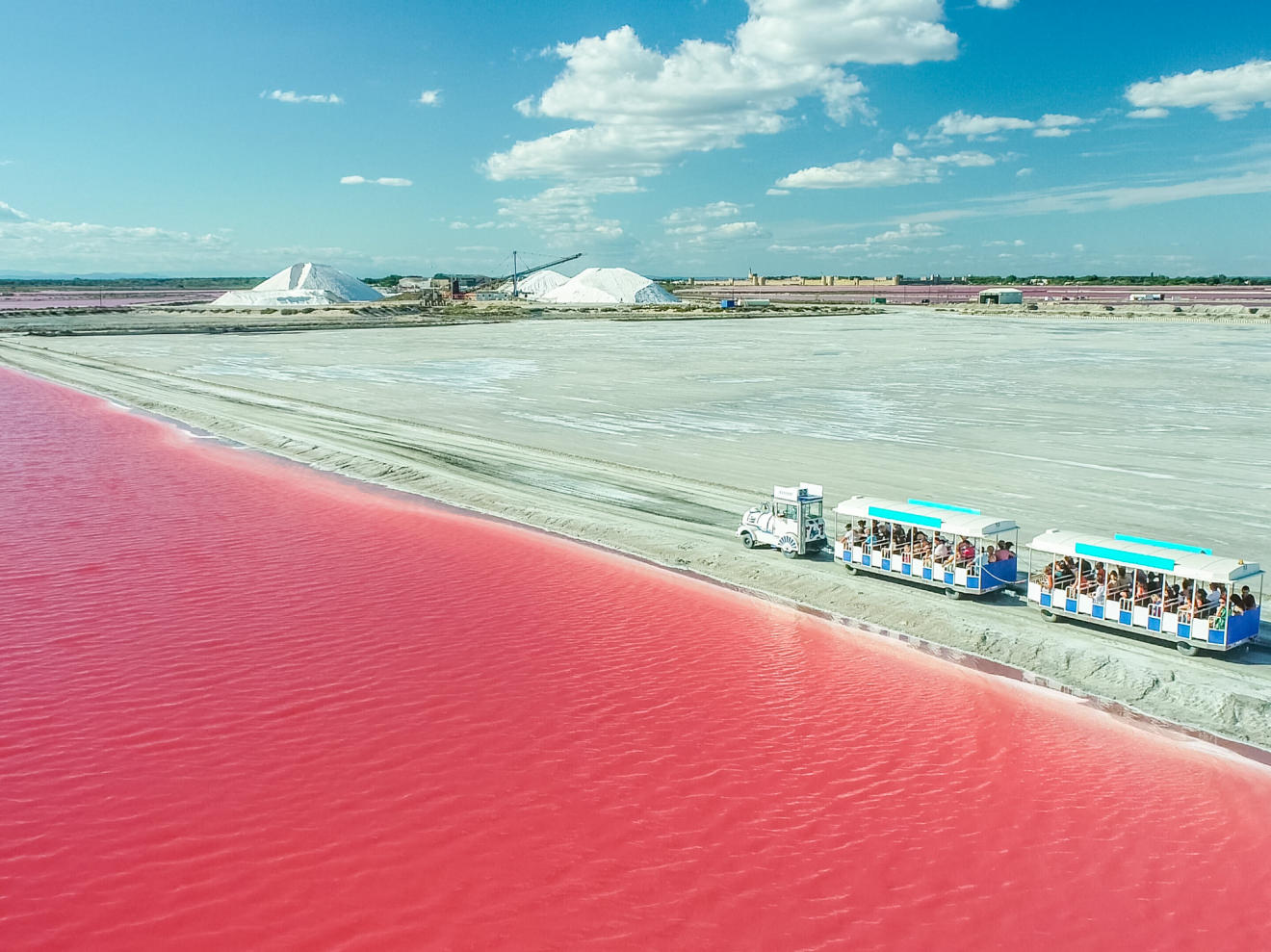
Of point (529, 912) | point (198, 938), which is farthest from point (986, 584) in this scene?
point (198, 938)

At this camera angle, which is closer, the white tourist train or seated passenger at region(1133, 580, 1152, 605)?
the white tourist train

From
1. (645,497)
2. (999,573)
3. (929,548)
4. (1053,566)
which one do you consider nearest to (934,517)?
(929,548)

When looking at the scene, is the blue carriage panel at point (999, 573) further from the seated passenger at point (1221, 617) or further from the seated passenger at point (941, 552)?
the seated passenger at point (1221, 617)

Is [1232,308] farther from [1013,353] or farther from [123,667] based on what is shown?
[123,667]

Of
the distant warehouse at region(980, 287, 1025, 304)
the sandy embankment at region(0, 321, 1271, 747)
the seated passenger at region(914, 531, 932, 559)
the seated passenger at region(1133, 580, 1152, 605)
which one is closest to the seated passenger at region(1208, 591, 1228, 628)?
the sandy embankment at region(0, 321, 1271, 747)

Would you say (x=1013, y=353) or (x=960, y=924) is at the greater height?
(x=1013, y=353)

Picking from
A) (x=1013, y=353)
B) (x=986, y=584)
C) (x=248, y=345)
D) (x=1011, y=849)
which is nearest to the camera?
(x=1011, y=849)

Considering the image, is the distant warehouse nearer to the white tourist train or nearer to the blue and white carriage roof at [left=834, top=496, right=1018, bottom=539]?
the white tourist train

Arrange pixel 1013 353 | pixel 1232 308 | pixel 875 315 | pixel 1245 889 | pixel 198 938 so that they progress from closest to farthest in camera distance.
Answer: pixel 198 938, pixel 1245 889, pixel 1013 353, pixel 1232 308, pixel 875 315
